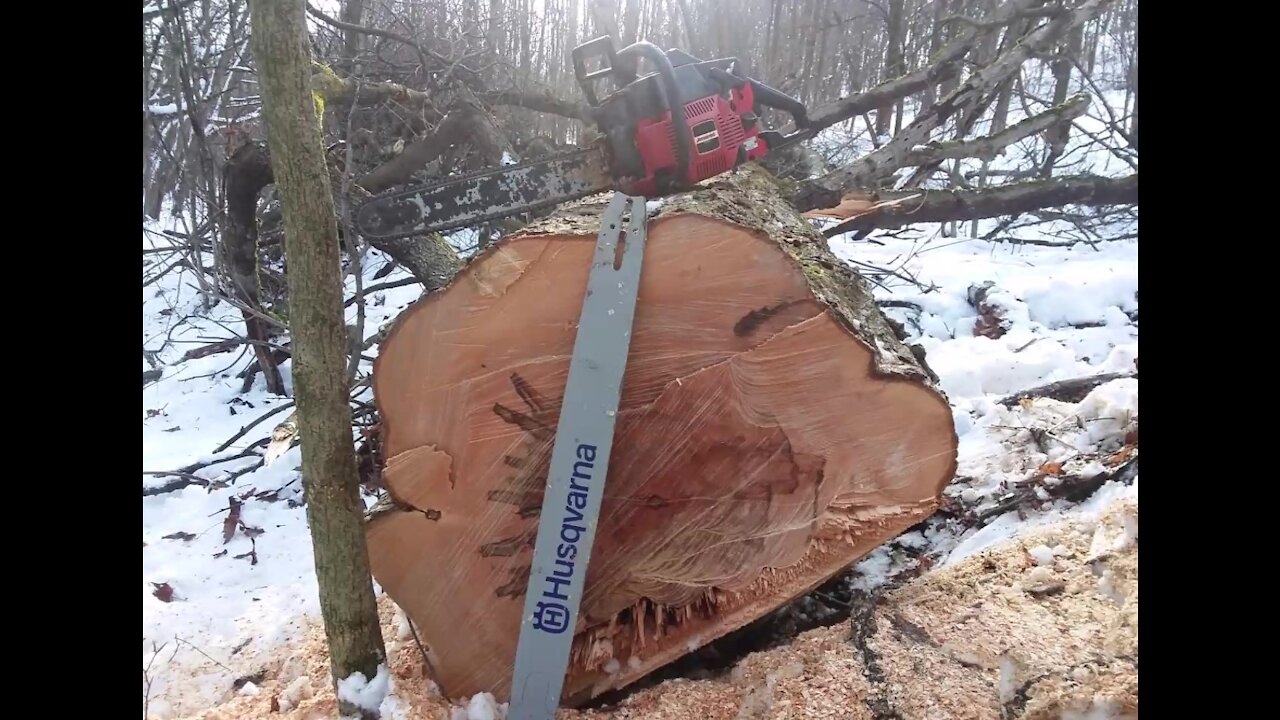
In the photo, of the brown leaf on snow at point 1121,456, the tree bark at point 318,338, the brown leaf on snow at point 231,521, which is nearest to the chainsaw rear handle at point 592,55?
the tree bark at point 318,338

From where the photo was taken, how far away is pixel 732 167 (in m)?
2.03

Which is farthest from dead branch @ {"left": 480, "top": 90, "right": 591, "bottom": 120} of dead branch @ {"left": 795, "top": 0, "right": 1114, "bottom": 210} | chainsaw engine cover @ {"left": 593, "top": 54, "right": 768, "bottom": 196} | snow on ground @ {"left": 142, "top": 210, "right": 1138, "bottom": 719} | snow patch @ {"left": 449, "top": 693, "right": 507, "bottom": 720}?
snow patch @ {"left": 449, "top": 693, "right": 507, "bottom": 720}

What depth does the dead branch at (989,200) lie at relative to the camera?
9.02 feet

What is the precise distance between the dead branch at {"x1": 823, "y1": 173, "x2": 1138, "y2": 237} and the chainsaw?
101 cm

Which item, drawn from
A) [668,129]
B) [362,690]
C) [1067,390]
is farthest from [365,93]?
[1067,390]

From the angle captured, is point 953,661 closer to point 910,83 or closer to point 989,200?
point 989,200

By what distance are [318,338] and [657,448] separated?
0.60m

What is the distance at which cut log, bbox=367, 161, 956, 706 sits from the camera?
124cm

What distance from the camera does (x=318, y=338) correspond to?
1.09 meters

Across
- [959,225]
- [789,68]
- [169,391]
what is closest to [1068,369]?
[959,225]

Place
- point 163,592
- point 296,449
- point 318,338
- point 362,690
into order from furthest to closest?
point 296,449 → point 163,592 → point 362,690 → point 318,338

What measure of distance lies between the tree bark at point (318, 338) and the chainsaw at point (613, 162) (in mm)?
771

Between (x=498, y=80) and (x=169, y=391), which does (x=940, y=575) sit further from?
(x=498, y=80)

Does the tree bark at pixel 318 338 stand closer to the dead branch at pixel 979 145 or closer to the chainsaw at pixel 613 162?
the chainsaw at pixel 613 162
